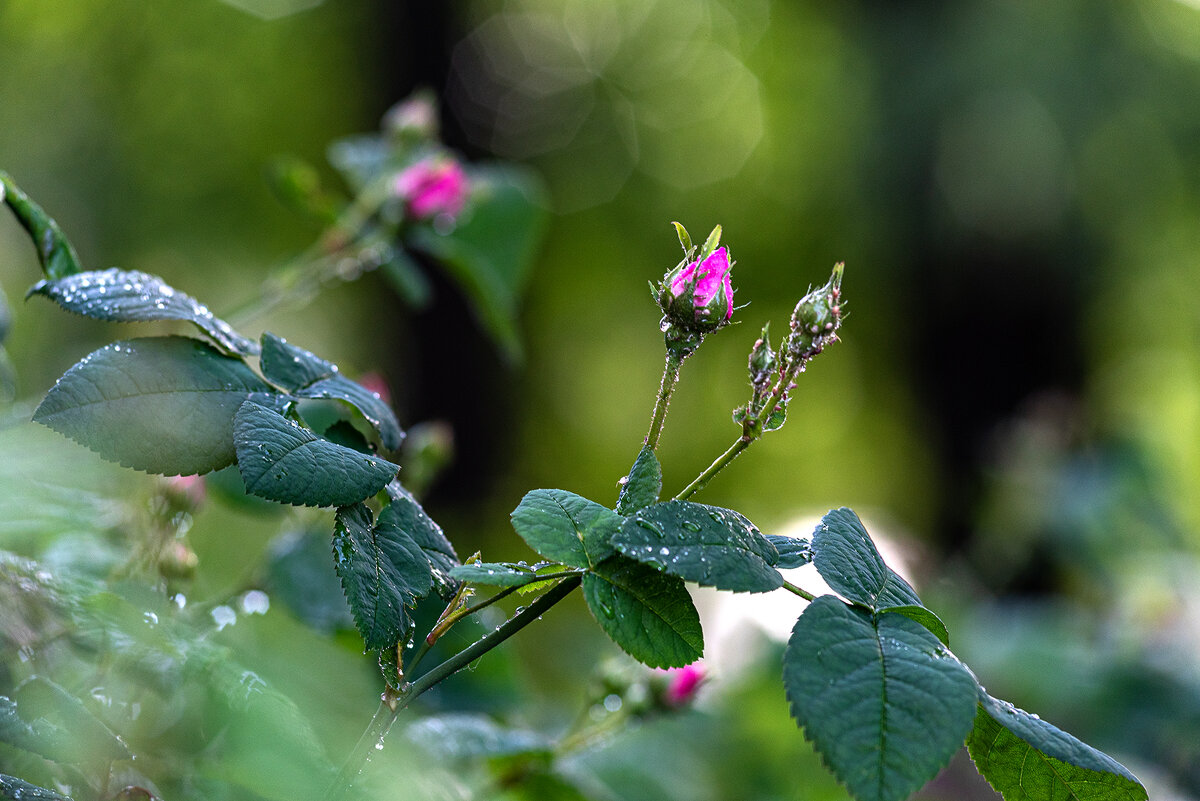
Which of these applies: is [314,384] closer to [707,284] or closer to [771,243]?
[707,284]

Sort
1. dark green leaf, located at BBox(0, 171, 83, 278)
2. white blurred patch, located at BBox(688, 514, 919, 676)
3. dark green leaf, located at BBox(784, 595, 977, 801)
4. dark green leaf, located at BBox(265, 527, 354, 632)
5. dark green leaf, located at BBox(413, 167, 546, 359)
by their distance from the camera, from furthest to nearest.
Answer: white blurred patch, located at BBox(688, 514, 919, 676), dark green leaf, located at BBox(413, 167, 546, 359), dark green leaf, located at BBox(265, 527, 354, 632), dark green leaf, located at BBox(0, 171, 83, 278), dark green leaf, located at BBox(784, 595, 977, 801)

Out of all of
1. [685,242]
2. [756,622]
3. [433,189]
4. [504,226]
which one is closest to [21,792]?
[685,242]

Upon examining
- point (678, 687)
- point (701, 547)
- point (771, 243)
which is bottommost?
point (771, 243)

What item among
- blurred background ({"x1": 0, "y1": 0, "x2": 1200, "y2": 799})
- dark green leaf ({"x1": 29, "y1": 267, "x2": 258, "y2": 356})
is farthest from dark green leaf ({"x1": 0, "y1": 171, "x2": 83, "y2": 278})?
blurred background ({"x1": 0, "y1": 0, "x2": 1200, "y2": 799})

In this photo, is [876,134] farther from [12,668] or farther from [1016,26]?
[12,668]

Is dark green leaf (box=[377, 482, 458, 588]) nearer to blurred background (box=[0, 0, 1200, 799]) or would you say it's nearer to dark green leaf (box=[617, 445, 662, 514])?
dark green leaf (box=[617, 445, 662, 514])

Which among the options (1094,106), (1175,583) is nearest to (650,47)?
(1094,106)
